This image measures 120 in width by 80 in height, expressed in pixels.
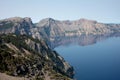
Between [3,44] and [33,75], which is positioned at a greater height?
[3,44]

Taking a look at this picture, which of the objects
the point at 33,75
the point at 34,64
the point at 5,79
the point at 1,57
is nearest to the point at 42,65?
the point at 34,64

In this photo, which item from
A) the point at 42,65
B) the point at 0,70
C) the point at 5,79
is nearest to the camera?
the point at 5,79

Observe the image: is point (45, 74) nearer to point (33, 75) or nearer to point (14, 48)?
point (33, 75)

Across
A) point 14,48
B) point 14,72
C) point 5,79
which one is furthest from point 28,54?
point 5,79

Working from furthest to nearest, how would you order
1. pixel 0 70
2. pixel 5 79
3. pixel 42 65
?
pixel 42 65 → pixel 0 70 → pixel 5 79

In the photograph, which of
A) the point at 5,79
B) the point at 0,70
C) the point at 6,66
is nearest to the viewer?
the point at 5,79

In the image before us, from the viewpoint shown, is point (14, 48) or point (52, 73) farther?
point (14, 48)

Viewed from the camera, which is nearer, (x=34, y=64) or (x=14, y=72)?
(x=14, y=72)

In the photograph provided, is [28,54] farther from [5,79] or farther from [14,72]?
[5,79]

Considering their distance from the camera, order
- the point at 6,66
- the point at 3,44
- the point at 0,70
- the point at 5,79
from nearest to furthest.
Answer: the point at 5,79 < the point at 0,70 < the point at 6,66 < the point at 3,44
